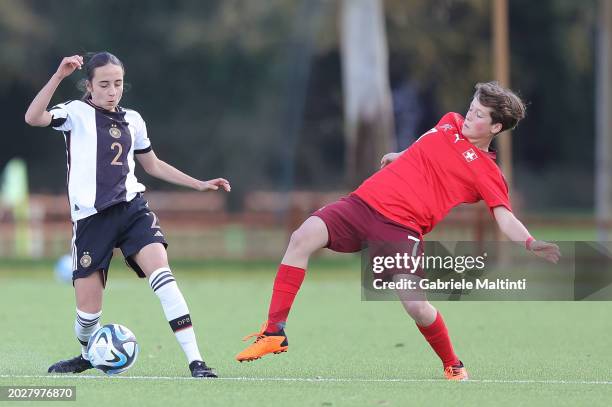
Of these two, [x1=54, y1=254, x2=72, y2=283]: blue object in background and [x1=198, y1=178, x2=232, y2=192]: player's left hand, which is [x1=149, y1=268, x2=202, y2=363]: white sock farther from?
[x1=54, y1=254, x2=72, y2=283]: blue object in background

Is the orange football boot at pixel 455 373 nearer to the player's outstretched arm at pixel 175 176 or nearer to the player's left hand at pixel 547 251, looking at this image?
the player's left hand at pixel 547 251

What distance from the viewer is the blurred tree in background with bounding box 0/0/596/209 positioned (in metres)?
36.5

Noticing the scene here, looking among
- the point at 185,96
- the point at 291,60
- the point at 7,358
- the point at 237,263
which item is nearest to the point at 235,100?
the point at 185,96

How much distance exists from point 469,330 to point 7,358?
14.9ft

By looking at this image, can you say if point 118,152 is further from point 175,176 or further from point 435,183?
point 435,183

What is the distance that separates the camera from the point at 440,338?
8094 millimetres

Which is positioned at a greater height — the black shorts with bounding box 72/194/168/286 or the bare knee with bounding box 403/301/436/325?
the black shorts with bounding box 72/194/168/286

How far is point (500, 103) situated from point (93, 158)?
2418 millimetres

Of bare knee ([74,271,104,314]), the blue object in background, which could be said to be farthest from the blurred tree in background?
bare knee ([74,271,104,314])

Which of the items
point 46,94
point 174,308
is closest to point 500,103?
point 174,308

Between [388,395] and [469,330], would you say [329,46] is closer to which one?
[469,330]

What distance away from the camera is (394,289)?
316 inches

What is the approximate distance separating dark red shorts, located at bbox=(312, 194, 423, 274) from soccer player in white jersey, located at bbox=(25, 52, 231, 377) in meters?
0.76

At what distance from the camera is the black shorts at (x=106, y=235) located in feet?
26.0
